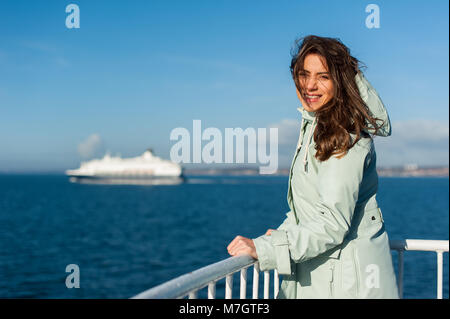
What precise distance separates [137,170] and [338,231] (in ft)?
347

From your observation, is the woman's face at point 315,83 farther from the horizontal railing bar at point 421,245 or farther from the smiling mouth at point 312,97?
the horizontal railing bar at point 421,245

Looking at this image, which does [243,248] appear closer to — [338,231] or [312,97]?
[338,231]

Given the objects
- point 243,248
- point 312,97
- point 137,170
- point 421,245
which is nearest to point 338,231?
point 243,248

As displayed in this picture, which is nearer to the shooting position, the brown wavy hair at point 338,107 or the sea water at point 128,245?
the brown wavy hair at point 338,107

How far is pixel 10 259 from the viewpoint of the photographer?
2256 centimetres

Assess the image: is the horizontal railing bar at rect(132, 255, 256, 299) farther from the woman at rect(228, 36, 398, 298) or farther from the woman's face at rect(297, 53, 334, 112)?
the woman's face at rect(297, 53, 334, 112)

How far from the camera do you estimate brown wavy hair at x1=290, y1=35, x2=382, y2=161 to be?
5.11 ft

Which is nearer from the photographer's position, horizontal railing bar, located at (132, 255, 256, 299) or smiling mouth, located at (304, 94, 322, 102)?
horizontal railing bar, located at (132, 255, 256, 299)

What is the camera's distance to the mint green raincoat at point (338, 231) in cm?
152

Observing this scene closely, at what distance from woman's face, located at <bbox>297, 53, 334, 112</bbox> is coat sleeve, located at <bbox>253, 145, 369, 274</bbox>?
0.79 ft

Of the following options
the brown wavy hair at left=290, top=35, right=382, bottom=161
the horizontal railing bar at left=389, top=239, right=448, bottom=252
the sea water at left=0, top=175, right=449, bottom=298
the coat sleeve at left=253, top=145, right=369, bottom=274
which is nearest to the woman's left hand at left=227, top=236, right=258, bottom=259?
the coat sleeve at left=253, top=145, right=369, bottom=274

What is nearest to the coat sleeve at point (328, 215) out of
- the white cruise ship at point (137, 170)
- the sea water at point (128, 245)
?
the sea water at point (128, 245)
